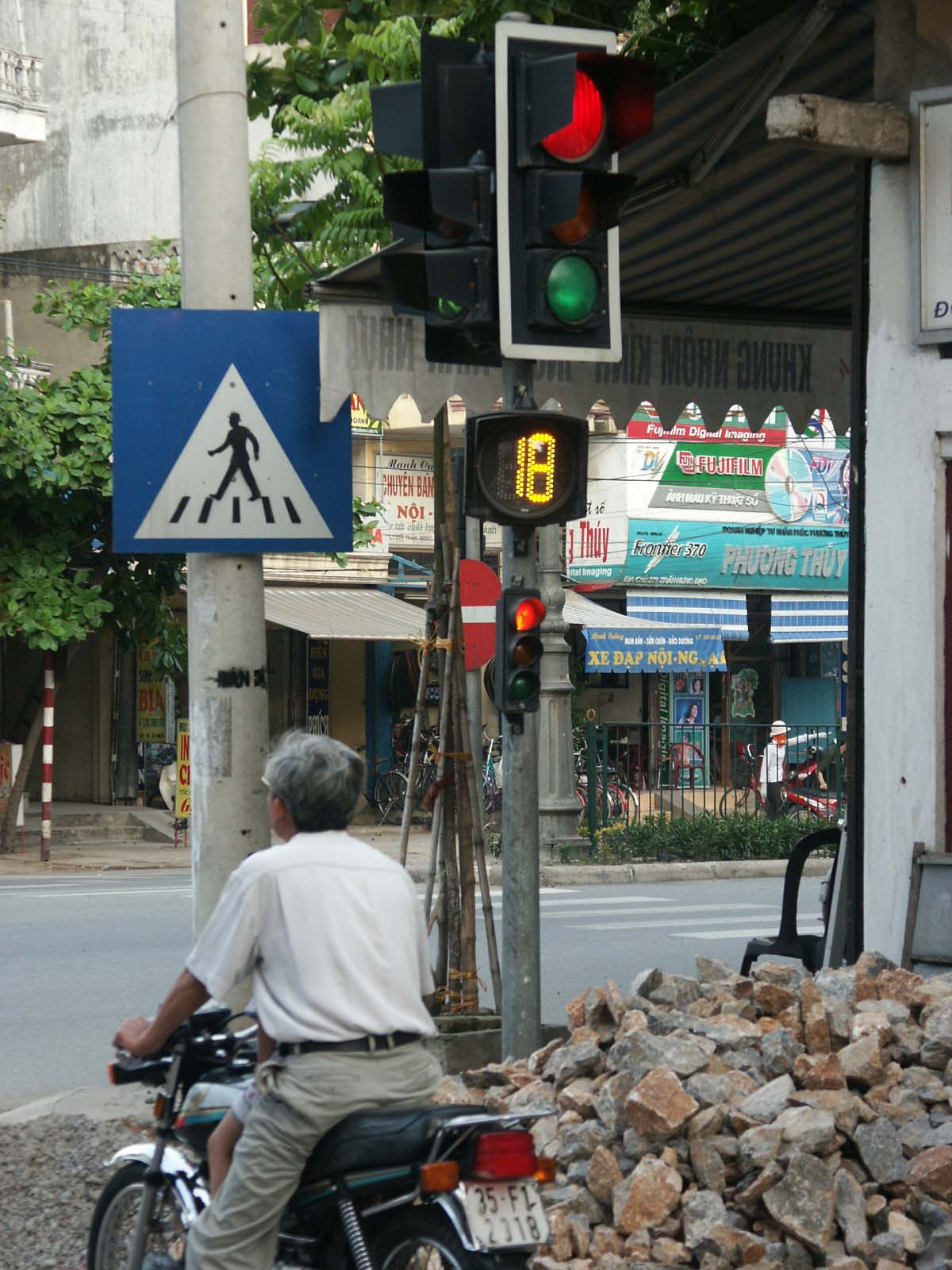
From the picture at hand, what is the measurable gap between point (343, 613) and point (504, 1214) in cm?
2129

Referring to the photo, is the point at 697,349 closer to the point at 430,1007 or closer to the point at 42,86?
the point at 430,1007

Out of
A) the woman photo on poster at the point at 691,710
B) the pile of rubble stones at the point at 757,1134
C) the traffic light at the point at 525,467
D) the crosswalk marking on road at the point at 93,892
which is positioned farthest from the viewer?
the woman photo on poster at the point at 691,710

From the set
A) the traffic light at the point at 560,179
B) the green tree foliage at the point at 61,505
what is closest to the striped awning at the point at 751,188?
the traffic light at the point at 560,179

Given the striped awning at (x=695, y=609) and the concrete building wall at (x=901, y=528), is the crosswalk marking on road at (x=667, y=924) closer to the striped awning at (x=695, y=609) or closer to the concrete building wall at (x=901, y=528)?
the concrete building wall at (x=901, y=528)

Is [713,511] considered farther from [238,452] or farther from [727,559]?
[238,452]

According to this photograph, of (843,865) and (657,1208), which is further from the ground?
(843,865)

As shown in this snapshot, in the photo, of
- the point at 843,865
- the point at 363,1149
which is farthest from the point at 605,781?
the point at 363,1149

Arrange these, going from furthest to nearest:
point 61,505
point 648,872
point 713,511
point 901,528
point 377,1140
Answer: point 713,511
point 61,505
point 648,872
point 901,528
point 377,1140

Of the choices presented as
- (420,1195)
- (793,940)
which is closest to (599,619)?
(793,940)

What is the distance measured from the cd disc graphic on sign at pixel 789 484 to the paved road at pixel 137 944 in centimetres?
1413

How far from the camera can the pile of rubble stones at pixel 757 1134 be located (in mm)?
4566

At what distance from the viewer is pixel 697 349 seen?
30.6 ft

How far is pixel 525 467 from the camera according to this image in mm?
5570

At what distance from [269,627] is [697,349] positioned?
707 inches
